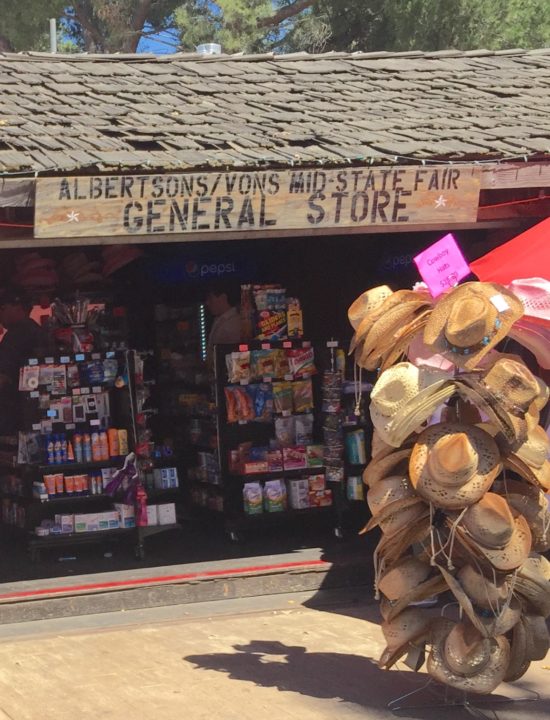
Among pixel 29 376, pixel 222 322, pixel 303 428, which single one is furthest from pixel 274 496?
pixel 29 376

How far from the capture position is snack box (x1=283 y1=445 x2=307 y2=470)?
9.68 m

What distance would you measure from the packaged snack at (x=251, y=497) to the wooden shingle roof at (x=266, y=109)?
9.54 feet

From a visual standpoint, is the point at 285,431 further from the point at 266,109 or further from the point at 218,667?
the point at 218,667

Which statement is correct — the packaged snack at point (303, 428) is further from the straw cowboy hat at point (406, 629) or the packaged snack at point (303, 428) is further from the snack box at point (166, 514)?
the straw cowboy hat at point (406, 629)

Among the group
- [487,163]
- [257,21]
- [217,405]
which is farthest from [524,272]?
[257,21]

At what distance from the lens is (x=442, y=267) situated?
20.6 ft

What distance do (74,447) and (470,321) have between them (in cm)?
426

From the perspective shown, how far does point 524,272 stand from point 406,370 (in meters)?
1.52

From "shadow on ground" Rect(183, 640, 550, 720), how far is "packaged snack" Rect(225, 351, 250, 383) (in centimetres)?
260

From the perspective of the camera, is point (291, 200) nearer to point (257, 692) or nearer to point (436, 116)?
point (436, 116)

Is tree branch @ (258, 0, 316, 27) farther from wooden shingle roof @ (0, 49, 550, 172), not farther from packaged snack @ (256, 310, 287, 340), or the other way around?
packaged snack @ (256, 310, 287, 340)

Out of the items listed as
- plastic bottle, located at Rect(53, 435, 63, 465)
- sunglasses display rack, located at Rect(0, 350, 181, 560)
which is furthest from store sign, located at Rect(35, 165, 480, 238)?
plastic bottle, located at Rect(53, 435, 63, 465)

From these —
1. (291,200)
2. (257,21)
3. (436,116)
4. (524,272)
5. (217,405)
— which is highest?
(257,21)

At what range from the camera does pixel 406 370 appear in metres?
5.88
